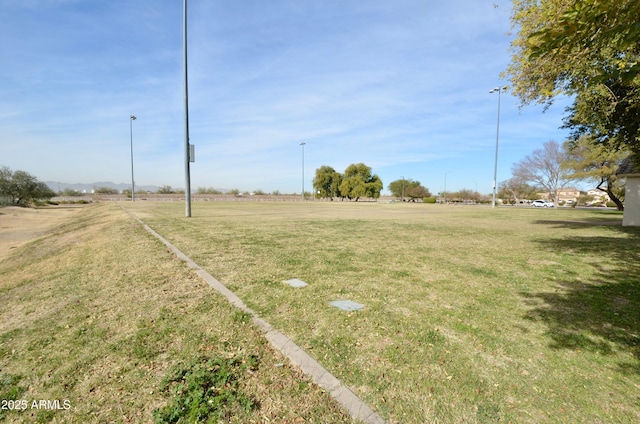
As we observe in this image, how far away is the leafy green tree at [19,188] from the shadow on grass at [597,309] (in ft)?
274

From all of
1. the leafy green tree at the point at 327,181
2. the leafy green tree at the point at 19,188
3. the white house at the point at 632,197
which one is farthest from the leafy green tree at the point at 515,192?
the leafy green tree at the point at 19,188

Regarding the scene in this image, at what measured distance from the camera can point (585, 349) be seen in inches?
125

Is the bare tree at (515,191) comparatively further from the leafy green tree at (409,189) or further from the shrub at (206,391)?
the shrub at (206,391)

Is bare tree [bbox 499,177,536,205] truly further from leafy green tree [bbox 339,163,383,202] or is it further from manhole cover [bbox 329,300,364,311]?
manhole cover [bbox 329,300,364,311]

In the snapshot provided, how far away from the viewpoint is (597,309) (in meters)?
4.28

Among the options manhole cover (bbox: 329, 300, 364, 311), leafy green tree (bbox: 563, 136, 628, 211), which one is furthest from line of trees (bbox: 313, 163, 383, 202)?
manhole cover (bbox: 329, 300, 364, 311)

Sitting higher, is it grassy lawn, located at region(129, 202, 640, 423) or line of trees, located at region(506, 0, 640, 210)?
line of trees, located at region(506, 0, 640, 210)

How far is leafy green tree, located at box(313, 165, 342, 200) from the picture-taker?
88.1 m

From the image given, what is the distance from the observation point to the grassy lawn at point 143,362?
7.43 feet

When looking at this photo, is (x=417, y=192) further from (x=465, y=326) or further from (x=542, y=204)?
(x=465, y=326)

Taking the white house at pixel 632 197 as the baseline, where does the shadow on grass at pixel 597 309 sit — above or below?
below

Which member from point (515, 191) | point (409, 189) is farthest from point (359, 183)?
point (515, 191)

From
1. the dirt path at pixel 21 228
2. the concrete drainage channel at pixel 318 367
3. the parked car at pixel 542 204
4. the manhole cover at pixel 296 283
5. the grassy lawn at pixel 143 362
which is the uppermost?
the parked car at pixel 542 204

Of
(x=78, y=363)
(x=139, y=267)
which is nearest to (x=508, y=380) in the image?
(x=78, y=363)
